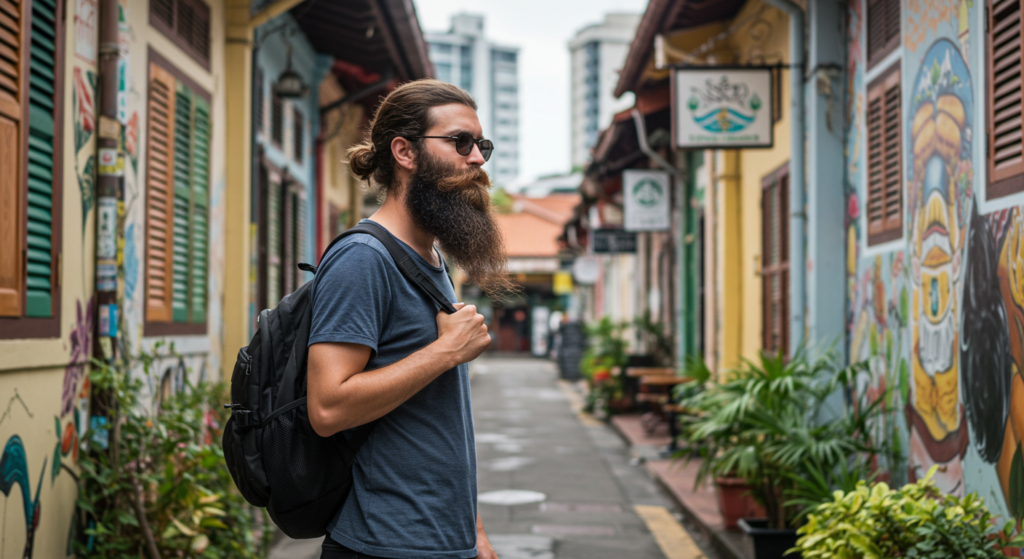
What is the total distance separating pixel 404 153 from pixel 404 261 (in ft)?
0.88

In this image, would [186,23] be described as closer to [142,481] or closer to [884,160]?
[142,481]

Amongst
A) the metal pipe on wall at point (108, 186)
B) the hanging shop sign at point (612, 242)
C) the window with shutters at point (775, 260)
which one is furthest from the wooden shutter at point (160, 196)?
the hanging shop sign at point (612, 242)

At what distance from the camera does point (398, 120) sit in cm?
222

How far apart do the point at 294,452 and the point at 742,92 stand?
20.2 ft

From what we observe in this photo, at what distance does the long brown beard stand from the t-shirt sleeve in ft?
0.63

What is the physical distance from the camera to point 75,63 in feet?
14.6

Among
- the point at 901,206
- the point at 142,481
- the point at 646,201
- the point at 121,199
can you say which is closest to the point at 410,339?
the point at 142,481

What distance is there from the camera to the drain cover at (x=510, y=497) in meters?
8.41

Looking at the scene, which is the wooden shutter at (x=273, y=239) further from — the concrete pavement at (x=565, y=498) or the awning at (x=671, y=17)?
the awning at (x=671, y=17)

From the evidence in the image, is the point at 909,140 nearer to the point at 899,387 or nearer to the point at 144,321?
the point at 899,387

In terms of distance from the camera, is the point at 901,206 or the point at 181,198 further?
the point at 181,198

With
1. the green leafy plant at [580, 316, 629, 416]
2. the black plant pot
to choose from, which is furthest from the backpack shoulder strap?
the green leafy plant at [580, 316, 629, 416]

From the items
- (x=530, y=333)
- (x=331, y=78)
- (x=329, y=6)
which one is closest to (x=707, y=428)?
(x=329, y=6)

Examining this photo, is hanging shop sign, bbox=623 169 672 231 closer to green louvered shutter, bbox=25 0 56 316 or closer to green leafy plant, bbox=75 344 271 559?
green leafy plant, bbox=75 344 271 559
